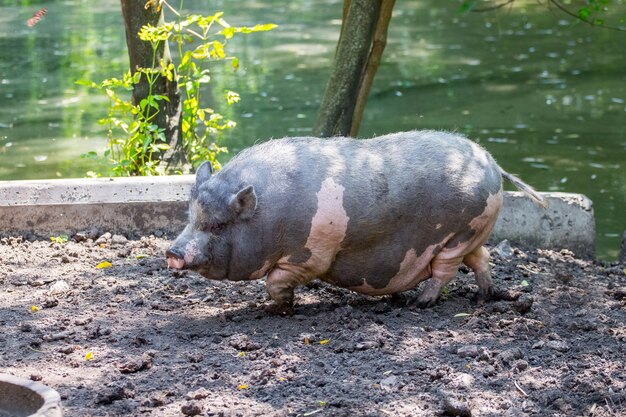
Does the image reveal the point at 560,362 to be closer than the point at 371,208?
Yes

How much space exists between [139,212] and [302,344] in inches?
84.8

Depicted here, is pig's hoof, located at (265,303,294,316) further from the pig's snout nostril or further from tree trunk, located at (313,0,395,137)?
tree trunk, located at (313,0,395,137)

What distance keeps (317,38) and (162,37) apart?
10.8 meters

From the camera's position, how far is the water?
404 inches

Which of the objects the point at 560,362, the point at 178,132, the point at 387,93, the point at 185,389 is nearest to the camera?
the point at 185,389

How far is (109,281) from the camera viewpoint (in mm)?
5512

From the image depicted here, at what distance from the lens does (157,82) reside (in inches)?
288

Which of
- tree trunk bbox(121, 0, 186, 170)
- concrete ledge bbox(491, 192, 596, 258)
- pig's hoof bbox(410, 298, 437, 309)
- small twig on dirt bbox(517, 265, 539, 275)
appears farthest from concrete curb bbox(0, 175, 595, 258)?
pig's hoof bbox(410, 298, 437, 309)

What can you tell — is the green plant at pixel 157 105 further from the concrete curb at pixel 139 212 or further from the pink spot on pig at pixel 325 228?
the pink spot on pig at pixel 325 228

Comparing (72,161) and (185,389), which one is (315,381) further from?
(72,161)

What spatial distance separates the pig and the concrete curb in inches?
51.9

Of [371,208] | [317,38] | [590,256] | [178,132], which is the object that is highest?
[371,208]

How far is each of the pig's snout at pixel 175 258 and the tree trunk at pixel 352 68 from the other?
287cm

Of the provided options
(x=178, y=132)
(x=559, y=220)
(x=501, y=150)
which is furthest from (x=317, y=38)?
(x=559, y=220)
